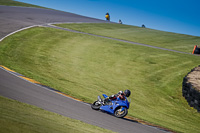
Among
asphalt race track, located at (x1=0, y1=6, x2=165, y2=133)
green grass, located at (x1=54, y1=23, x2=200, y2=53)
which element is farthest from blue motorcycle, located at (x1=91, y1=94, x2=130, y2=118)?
green grass, located at (x1=54, y1=23, x2=200, y2=53)

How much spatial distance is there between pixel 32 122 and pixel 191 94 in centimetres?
1214

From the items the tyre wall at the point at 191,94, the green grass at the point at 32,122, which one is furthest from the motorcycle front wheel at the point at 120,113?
the tyre wall at the point at 191,94

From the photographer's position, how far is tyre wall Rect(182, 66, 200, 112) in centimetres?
1428

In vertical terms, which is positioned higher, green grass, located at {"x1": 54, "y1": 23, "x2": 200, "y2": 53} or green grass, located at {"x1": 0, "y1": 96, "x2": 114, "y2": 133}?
green grass, located at {"x1": 54, "y1": 23, "x2": 200, "y2": 53}

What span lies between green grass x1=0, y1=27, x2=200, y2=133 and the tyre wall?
370mm

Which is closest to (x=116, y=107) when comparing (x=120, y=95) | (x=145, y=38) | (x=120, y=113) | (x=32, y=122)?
(x=120, y=113)

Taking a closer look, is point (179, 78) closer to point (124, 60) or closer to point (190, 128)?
point (124, 60)

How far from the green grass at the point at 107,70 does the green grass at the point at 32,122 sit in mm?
4644

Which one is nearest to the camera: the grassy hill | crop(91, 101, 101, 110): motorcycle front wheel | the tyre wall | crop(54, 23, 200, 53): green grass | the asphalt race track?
the asphalt race track

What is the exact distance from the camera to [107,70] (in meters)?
18.6

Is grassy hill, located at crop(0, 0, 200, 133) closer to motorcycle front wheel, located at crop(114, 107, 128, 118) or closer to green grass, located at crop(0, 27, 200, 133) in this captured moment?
green grass, located at crop(0, 27, 200, 133)

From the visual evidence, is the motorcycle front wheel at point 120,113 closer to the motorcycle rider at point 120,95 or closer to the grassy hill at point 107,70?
the motorcycle rider at point 120,95

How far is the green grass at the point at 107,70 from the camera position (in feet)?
43.1

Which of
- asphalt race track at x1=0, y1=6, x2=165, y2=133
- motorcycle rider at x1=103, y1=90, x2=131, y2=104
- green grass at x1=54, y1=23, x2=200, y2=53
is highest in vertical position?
green grass at x1=54, y1=23, x2=200, y2=53
